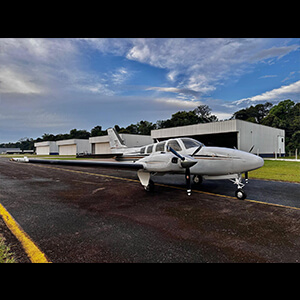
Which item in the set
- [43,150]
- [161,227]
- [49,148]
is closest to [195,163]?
[161,227]

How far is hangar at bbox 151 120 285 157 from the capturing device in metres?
24.6

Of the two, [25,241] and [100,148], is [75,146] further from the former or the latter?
[25,241]

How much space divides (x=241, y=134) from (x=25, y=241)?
2691cm

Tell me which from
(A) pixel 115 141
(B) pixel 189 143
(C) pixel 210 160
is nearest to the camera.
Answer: (C) pixel 210 160

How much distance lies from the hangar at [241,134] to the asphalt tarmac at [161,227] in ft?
58.4

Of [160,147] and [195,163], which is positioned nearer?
[195,163]

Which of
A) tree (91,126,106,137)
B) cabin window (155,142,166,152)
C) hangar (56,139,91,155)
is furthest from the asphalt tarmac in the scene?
tree (91,126,106,137)

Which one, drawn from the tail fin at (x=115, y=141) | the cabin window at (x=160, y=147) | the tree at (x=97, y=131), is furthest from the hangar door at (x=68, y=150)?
the cabin window at (x=160, y=147)

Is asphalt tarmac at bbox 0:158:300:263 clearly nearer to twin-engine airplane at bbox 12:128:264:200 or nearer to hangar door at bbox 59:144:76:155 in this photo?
twin-engine airplane at bbox 12:128:264:200

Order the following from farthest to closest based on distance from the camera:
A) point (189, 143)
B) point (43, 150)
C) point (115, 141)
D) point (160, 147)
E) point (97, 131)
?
point (97, 131) < point (43, 150) < point (115, 141) < point (160, 147) < point (189, 143)

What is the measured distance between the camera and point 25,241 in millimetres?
3367

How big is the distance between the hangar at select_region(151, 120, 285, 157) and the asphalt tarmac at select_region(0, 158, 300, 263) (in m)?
17.8

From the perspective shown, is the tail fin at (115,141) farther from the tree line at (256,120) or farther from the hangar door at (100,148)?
the tree line at (256,120)
